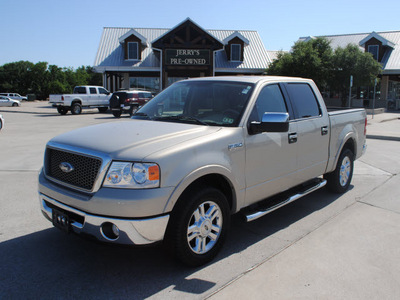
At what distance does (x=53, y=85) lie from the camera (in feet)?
234

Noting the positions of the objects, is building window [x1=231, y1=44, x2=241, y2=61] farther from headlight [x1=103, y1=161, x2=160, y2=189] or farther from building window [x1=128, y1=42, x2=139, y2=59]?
headlight [x1=103, y1=161, x2=160, y2=189]

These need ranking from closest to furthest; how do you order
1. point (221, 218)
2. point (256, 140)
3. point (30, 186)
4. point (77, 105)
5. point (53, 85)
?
1. point (221, 218)
2. point (256, 140)
3. point (30, 186)
4. point (77, 105)
5. point (53, 85)

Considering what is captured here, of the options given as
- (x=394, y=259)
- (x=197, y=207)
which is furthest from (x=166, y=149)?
(x=394, y=259)

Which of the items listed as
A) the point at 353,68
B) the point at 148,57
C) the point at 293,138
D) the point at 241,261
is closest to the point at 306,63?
the point at 353,68

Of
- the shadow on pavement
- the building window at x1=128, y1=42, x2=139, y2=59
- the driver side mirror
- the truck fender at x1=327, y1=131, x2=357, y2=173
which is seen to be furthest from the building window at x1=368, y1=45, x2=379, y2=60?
the driver side mirror

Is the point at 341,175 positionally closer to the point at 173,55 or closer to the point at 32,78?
the point at 173,55

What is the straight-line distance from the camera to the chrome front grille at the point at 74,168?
3.08 meters

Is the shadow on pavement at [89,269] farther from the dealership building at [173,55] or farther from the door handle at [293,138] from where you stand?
the dealership building at [173,55]

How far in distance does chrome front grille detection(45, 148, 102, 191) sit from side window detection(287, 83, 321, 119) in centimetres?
274

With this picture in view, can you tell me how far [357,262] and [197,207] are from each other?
5.78 feet

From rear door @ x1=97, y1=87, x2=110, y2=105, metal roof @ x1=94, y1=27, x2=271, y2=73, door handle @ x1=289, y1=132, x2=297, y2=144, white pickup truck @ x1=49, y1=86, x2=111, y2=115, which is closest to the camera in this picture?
door handle @ x1=289, y1=132, x2=297, y2=144

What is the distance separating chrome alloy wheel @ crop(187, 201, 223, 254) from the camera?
10.9ft

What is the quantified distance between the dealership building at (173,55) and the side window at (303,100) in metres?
23.7

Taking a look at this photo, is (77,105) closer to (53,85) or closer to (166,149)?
(166,149)
